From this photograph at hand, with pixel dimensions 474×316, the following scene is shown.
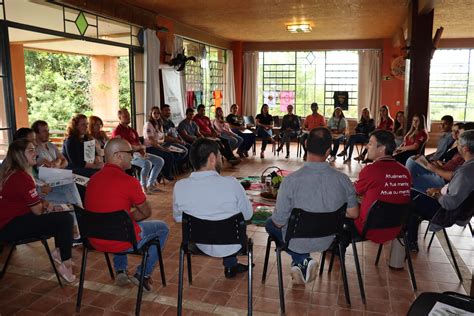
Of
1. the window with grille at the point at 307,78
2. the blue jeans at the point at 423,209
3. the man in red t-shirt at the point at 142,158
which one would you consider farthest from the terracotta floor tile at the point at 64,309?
the window with grille at the point at 307,78

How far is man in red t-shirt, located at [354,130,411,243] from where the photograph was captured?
2840 millimetres

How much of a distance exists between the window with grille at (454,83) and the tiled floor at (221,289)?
8.94 meters

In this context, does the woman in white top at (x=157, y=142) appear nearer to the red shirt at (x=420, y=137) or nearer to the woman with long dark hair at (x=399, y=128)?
the red shirt at (x=420, y=137)

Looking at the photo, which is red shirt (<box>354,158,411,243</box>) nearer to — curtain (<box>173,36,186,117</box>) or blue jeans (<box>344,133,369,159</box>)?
blue jeans (<box>344,133,369,159</box>)

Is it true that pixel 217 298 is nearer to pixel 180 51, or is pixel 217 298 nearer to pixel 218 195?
pixel 218 195

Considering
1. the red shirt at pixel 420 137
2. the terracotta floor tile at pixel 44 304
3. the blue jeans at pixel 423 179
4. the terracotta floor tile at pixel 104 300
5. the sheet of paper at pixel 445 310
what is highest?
the red shirt at pixel 420 137

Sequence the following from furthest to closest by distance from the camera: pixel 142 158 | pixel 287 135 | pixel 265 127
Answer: pixel 265 127 < pixel 287 135 < pixel 142 158

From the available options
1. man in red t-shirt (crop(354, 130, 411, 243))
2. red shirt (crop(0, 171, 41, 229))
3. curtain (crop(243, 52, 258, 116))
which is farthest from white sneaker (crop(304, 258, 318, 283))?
curtain (crop(243, 52, 258, 116))

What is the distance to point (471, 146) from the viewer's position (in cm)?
305

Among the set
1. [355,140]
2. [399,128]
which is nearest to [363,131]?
[355,140]

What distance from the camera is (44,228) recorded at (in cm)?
297

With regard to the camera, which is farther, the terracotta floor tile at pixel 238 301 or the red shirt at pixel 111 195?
the terracotta floor tile at pixel 238 301

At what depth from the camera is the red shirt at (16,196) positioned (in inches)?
110

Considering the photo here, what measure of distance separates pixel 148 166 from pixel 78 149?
157 centimetres
